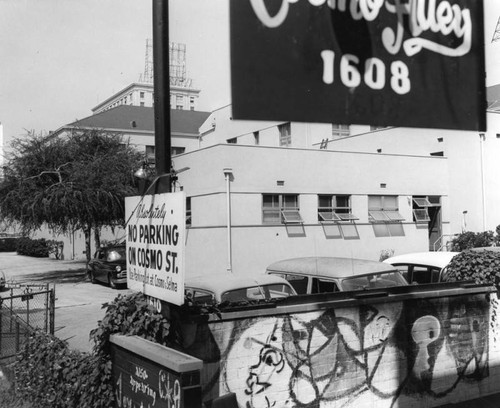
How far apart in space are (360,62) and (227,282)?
17.4 ft

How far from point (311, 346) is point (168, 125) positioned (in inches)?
102

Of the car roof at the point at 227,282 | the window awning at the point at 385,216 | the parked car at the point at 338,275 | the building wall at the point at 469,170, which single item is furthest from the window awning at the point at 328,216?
the car roof at the point at 227,282

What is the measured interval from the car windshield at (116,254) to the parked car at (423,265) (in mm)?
13584

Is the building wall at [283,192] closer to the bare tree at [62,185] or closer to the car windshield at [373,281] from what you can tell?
the bare tree at [62,185]

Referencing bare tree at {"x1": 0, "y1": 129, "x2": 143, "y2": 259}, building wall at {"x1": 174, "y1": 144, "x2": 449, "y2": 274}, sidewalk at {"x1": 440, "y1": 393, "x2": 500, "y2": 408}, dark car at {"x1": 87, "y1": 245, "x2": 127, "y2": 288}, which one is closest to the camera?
sidewalk at {"x1": 440, "y1": 393, "x2": 500, "y2": 408}

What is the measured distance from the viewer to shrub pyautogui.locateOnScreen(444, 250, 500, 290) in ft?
22.7

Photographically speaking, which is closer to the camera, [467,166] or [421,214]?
[421,214]

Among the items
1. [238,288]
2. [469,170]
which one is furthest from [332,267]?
[469,170]

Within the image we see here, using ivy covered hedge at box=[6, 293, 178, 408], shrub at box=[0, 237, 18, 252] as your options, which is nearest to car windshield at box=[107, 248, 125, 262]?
ivy covered hedge at box=[6, 293, 178, 408]

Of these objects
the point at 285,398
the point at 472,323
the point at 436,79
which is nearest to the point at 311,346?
the point at 285,398

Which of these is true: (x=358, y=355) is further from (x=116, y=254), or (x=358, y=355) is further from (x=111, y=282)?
(x=116, y=254)

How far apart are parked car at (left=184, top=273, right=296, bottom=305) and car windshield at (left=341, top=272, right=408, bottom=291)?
→ 847 millimetres

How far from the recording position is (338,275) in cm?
804

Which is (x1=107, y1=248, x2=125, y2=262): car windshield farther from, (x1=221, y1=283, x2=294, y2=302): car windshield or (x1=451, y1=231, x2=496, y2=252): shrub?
(x1=451, y1=231, x2=496, y2=252): shrub
